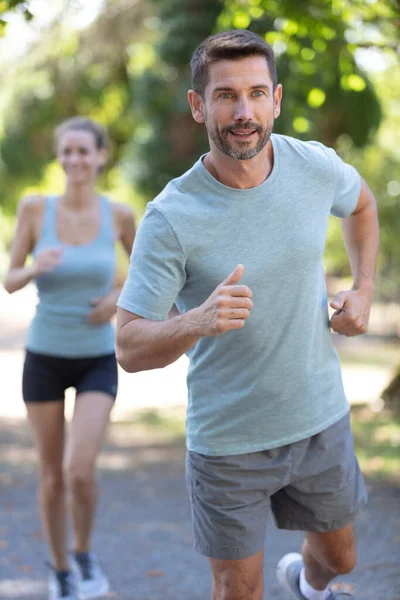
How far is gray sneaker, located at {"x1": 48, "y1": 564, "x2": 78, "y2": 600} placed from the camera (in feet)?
15.0

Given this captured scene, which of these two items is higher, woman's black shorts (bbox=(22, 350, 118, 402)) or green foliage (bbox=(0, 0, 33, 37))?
green foliage (bbox=(0, 0, 33, 37))

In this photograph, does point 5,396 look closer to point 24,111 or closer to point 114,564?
point 24,111

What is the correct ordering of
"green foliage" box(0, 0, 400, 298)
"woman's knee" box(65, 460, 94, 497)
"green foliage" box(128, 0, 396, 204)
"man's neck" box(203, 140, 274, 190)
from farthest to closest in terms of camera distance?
1. "green foliage" box(0, 0, 400, 298)
2. "green foliage" box(128, 0, 396, 204)
3. "woman's knee" box(65, 460, 94, 497)
4. "man's neck" box(203, 140, 274, 190)

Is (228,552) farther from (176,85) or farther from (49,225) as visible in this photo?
(176,85)

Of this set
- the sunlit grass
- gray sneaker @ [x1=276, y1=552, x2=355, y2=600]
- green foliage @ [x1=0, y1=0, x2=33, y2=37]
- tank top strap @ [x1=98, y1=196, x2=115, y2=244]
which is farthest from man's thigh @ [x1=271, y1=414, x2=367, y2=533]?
the sunlit grass

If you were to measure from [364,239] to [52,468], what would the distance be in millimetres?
2066

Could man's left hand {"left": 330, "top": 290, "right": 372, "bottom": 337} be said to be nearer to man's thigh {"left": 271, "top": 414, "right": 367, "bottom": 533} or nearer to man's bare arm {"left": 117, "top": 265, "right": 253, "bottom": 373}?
man's thigh {"left": 271, "top": 414, "right": 367, "bottom": 533}

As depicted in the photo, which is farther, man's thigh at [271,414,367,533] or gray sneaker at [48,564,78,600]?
gray sneaker at [48,564,78,600]

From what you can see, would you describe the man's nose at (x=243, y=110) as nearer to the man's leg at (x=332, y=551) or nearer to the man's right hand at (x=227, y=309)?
the man's right hand at (x=227, y=309)

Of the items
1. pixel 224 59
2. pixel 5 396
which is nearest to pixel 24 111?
pixel 5 396

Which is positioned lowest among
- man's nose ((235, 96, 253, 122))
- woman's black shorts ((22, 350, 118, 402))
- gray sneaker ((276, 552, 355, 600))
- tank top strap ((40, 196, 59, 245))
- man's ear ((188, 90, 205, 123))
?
gray sneaker ((276, 552, 355, 600))

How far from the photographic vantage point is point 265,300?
295 centimetres

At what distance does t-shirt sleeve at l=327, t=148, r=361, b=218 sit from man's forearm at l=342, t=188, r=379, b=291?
0.31ft

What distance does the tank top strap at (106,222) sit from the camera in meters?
4.89
